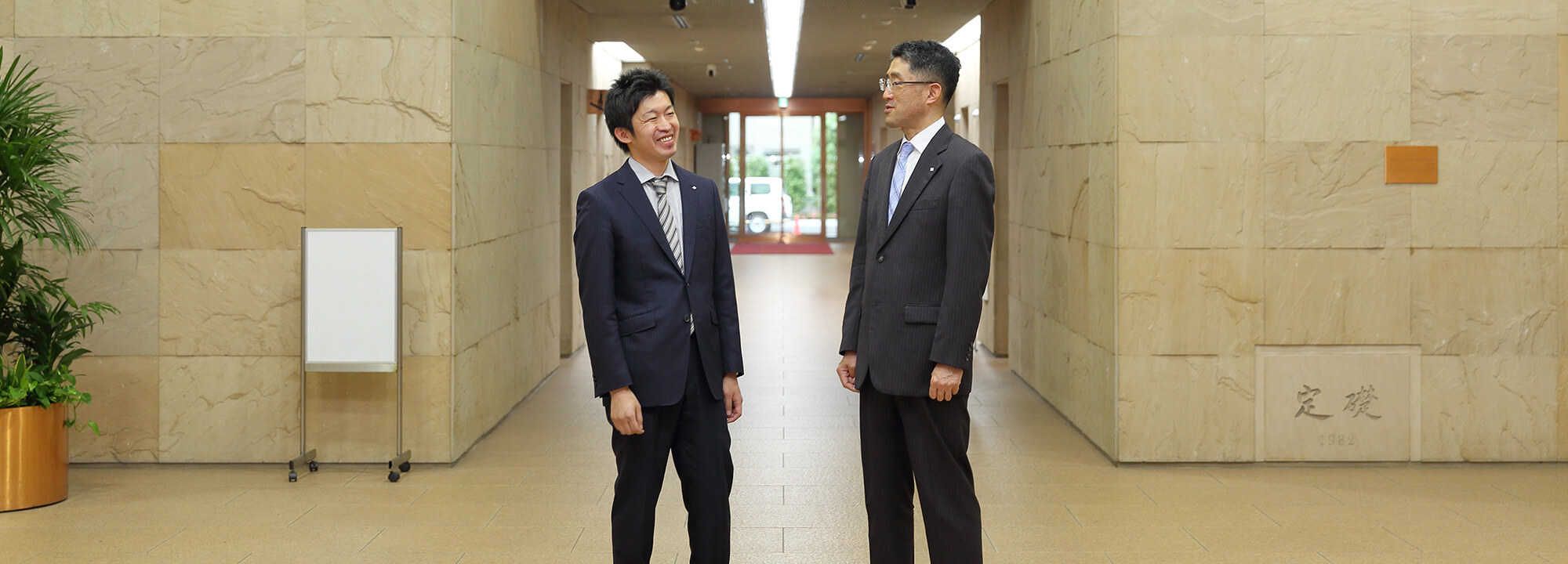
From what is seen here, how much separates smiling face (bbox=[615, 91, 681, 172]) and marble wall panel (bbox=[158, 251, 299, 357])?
3.32m

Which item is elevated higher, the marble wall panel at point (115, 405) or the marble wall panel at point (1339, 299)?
the marble wall panel at point (1339, 299)

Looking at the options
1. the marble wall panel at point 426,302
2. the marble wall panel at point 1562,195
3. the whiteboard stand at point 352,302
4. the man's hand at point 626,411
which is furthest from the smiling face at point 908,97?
the marble wall panel at point 1562,195

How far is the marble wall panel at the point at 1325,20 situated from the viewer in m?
6.02

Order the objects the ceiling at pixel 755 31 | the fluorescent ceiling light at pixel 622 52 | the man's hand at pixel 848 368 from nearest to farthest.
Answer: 1. the man's hand at pixel 848 368
2. the ceiling at pixel 755 31
3. the fluorescent ceiling light at pixel 622 52

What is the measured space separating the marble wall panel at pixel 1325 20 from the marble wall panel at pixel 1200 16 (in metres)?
0.08

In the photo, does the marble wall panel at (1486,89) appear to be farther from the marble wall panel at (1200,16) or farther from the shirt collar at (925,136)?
the shirt collar at (925,136)

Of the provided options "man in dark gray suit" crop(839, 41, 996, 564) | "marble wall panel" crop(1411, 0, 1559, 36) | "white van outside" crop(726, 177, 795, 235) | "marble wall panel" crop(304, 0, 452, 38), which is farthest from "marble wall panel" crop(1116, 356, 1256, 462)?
"white van outside" crop(726, 177, 795, 235)

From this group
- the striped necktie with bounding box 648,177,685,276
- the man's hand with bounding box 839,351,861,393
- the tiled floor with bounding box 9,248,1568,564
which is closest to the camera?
the striped necktie with bounding box 648,177,685,276

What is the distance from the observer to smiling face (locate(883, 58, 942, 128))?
3477 mm

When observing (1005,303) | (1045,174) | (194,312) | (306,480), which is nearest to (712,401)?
(306,480)

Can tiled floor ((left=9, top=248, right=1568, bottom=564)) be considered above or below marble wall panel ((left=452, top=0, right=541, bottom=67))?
below

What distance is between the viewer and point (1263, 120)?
238 inches

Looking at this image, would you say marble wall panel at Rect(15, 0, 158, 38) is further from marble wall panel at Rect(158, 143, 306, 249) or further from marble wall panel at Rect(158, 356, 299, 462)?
marble wall panel at Rect(158, 356, 299, 462)

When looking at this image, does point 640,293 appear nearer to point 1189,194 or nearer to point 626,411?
point 626,411
